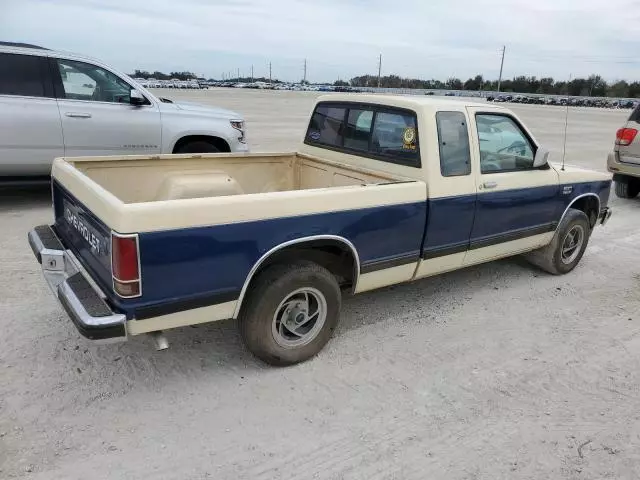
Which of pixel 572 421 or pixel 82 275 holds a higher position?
pixel 82 275

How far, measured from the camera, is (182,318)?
304cm

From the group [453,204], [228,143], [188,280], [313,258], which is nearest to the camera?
[188,280]

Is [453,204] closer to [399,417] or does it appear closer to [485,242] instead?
[485,242]

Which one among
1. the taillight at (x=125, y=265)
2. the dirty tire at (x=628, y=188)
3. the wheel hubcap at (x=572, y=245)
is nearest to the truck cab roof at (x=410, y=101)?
the wheel hubcap at (x=572, y=245)

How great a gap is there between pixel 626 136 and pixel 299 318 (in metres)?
7.54

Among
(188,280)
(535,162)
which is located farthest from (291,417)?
(535,162)

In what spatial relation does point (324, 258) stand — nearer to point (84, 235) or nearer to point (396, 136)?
point (396, 136)

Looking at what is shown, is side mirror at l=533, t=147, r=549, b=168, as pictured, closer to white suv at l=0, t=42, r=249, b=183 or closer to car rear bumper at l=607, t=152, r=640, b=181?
white suv at l=0, t=42, r=249, b=183

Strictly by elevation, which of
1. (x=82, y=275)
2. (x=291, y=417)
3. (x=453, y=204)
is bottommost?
(x=291, y=417)

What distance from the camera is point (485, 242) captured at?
4.57 meters

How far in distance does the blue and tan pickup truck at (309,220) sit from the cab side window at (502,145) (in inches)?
0.6

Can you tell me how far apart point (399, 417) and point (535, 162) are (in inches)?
110

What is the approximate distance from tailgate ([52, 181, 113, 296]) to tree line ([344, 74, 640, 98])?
246 ft

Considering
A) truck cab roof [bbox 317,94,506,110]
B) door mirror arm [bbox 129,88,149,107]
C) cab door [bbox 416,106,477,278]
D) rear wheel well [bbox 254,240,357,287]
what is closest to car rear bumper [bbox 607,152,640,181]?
truck cab roof [bbox 317,94,506,110]
